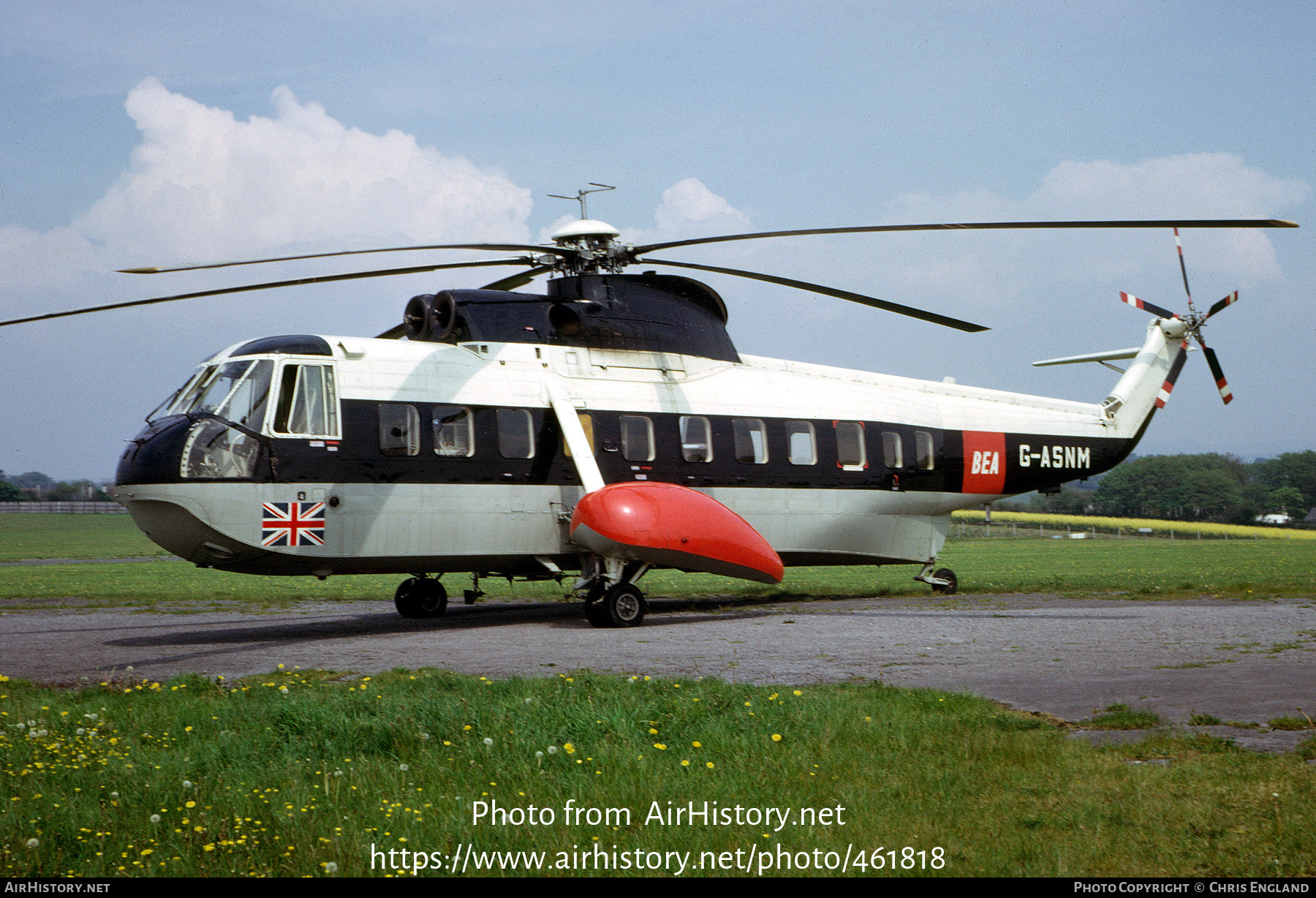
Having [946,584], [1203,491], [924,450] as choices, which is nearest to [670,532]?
[924,450]

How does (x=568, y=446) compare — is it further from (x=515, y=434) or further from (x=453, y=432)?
(x=453, y=432)

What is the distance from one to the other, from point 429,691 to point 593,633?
660 centimetres

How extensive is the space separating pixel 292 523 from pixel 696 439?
270 inches

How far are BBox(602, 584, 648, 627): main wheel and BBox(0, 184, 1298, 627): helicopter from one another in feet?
0.12

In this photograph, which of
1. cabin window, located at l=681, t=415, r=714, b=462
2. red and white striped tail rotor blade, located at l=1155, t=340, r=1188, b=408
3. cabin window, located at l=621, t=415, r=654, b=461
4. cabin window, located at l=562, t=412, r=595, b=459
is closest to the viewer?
cabin window, located at l=562, t=412, r=595, b=459

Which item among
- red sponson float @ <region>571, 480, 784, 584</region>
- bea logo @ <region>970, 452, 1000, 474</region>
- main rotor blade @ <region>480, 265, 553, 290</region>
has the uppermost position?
main rotor blade @ <region>480, 265, 553, 290</region>

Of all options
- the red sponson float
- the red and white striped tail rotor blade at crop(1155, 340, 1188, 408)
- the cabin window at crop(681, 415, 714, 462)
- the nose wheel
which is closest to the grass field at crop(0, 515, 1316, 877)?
the red sponson float

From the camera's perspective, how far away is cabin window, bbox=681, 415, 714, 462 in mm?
18578

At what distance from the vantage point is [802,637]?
1453 centimetres

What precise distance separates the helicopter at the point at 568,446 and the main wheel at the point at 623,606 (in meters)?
0.04

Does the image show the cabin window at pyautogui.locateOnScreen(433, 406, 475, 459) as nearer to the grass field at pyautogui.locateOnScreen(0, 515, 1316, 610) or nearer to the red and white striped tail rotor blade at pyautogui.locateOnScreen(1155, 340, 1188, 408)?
the grass field at pyautogui.locateOnScreen(0, 515, 1316, 610)

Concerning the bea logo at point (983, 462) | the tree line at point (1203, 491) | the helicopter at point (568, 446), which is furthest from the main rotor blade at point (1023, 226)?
the tree line at point (1203, 491)

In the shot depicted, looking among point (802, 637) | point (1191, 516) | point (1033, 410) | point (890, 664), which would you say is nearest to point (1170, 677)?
point (890, 664)
